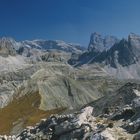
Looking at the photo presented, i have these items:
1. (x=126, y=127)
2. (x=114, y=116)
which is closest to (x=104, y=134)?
(x=126, y=127)

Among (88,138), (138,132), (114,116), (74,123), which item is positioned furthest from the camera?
(114,116)

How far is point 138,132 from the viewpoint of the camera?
33625 mm

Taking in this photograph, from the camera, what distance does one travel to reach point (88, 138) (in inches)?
1441

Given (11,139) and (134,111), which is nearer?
(134,111)

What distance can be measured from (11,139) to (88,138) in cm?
1744

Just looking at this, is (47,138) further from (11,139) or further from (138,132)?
(138,132)

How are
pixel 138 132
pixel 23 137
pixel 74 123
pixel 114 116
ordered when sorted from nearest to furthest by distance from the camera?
pixel 138 132 < pixel 74 123 < pixel 114 116 < pixel 23 137

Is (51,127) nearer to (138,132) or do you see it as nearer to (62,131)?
(62,131)

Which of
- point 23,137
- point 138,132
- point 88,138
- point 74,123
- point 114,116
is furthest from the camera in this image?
point 23,137

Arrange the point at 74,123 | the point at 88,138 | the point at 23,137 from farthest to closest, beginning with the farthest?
1. the point at 23,137
2. the point at 74,123
3. the point at 88,138

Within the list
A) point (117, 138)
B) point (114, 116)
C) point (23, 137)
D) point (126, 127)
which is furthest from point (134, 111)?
point (23, 137)

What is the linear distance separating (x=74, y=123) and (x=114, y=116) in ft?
17.5

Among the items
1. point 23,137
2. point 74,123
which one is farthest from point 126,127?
point 23,137

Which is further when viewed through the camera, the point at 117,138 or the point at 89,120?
the point at 89,120
